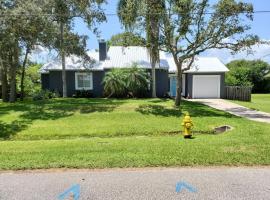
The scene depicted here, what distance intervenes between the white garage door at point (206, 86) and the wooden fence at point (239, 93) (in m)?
0.87

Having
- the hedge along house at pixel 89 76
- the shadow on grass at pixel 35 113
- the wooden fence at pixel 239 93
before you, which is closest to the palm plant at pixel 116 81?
the hedge along house at pixel 89 76

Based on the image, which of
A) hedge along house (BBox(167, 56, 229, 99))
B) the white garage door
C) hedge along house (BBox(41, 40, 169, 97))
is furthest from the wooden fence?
hedge along house (BBox(41, 40, 169, 97))

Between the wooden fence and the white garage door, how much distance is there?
87 cm

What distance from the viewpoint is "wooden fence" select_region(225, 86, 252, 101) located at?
82.5ft

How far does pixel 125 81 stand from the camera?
22.9 meters

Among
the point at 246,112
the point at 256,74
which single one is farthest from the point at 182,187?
the point at 256,74

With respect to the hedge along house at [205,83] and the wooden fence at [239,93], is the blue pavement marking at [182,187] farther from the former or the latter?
the hedge along house at [205,83]

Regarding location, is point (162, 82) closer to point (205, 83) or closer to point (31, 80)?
point (205, 83)

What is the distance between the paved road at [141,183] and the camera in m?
5.24

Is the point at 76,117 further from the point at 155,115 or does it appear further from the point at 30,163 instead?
the point at 30,163

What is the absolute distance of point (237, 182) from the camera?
5.86m

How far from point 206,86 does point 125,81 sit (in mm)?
7390

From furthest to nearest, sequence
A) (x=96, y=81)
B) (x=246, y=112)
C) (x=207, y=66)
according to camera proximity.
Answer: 1. (x=207, y=66)
2. (x=96, y=81)
3. (x=246, y=112)

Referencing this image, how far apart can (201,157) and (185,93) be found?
1982cm
